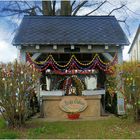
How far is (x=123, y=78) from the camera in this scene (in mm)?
10328

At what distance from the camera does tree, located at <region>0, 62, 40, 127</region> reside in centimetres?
952

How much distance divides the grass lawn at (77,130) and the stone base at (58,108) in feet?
4.43

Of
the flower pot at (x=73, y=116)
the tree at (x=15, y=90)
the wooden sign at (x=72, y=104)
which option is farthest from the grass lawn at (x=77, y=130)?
the wooden sign at (x=72, y=104)

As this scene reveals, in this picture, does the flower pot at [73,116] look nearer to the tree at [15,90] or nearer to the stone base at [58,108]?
the stone base at [58,108]

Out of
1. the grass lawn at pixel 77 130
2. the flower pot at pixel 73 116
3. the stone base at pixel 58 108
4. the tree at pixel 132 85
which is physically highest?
the tree at pixel 132 85

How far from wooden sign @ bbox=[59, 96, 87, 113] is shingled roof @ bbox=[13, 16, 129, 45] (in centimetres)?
208

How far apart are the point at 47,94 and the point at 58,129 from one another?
11.7 feet

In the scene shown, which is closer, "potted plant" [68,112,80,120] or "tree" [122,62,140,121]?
"tree" [122,62,140,121]

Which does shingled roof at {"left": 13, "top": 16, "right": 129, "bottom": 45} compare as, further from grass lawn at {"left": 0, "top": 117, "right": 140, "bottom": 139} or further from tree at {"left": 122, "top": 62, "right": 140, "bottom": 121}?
grass lawn at {"left": 0, "top": 117, "right": 140, "bottom": 139}

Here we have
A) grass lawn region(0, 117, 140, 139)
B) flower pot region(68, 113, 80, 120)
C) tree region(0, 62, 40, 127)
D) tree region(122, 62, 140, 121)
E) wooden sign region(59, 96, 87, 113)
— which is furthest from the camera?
wooden sign region(59, 96, 87, 113)

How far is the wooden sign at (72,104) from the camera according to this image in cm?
1244

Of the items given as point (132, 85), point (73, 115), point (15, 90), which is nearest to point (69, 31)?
point (73, 115)

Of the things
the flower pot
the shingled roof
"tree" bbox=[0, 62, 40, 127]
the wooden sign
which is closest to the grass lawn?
"tree" bbox=[0, 62, 40, 127]

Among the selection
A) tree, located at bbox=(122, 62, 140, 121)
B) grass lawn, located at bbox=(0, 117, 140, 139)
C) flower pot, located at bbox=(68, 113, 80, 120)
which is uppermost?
tree, located at bbox=(122, 62, 140, 121)
